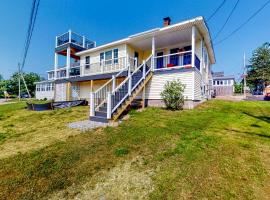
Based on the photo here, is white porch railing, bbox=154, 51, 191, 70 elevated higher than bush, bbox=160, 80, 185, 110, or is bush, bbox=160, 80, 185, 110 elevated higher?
white porch railing, bbox=154, 51, 191, 70

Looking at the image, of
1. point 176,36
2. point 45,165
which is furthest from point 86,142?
point 176,36

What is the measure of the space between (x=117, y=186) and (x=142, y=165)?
0.85 meters

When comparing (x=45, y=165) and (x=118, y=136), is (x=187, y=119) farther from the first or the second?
(x=45, y=165)

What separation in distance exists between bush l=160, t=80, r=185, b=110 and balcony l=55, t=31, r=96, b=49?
13.5m

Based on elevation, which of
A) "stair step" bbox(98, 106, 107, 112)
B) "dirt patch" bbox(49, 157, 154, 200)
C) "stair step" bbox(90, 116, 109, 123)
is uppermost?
"stair step" bbox(98, 106, 107, 112)

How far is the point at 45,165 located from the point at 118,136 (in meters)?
2.32

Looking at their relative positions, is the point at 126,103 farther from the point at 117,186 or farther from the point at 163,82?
the point at 117,186

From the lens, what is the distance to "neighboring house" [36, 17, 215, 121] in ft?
27.3

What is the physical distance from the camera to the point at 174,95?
923 cm

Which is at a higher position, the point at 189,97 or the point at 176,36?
the point at 176,36

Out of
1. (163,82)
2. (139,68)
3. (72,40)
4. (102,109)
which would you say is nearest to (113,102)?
(102,109)

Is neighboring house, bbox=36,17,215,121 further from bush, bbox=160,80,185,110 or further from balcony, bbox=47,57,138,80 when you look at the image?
bush, bbox=160,80,185,110

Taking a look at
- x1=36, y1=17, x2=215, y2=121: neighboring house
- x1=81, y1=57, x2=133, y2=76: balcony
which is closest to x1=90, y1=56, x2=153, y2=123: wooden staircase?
x1=36, y1=17, x2=215, y2=121: neighboring house

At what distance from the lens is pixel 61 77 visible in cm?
1847
